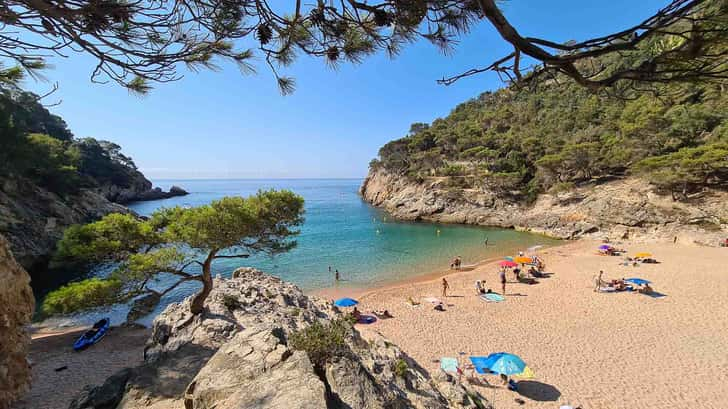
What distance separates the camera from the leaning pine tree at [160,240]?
17.5 ft

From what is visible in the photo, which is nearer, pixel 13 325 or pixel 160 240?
pixel 13 325

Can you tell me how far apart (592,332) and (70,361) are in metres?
16.0

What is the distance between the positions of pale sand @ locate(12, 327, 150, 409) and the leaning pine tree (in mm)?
2442

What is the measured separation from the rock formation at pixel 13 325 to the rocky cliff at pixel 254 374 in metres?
1.24

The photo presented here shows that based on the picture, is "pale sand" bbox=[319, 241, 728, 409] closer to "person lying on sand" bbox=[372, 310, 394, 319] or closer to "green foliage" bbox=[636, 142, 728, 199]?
"person lying on sand" bbox=[372, 310, 394, 319]

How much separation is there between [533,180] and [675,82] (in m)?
35.0

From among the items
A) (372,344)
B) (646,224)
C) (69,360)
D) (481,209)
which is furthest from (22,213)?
(646,224)

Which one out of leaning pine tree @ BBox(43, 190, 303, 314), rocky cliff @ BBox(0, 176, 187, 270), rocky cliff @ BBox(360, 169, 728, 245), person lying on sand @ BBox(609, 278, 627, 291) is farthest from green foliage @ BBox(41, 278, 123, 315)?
rocky cliff @ BBox(360, 169, 728, 245)

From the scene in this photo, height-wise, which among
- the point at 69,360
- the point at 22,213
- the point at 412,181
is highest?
the point at 412,181

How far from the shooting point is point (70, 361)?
8.11 metres

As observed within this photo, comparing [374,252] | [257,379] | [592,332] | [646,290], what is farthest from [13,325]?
[646,290]

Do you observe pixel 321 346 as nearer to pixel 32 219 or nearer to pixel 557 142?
pixel 32 219

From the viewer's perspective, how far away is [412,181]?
134 ft

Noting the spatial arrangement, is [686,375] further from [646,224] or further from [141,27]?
[646,224]
